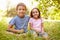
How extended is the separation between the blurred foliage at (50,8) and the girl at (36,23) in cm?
5

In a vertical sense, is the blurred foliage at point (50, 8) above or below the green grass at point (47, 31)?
above

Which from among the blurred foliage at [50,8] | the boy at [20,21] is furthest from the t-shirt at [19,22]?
the blurred foliage at [50,8]

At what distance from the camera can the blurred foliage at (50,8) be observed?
65.2 inches

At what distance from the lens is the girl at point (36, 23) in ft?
5.36

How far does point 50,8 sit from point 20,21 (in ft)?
0.88

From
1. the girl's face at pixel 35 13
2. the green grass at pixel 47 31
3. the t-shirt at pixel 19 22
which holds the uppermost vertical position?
the girl's face at pixel 35 13

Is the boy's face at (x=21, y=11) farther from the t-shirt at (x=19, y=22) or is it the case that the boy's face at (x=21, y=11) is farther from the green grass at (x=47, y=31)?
the green grass at (x=47, y=31)

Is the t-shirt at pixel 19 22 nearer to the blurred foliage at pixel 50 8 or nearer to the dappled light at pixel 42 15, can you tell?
the dappled light at pixel 42 15

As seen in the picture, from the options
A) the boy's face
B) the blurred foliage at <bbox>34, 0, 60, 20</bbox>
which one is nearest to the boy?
the boy's face

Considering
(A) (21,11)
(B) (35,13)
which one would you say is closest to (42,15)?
(B) (35,13)

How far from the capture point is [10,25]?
1.62 metres

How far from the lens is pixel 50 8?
167cm

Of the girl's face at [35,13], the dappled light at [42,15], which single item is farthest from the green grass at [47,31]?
the girl's face at [35,13]

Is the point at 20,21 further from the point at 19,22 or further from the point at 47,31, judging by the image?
the point at 47,31
